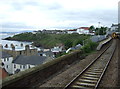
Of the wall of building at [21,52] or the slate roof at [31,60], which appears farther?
the wall of building at [21,52]

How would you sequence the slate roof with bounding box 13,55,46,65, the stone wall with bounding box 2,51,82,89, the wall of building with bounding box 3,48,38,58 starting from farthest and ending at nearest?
the wall of building with bounding box 3,48,38,58 < the slate roof with bounding box 13,55,46,65 < the stone wall with bounding box 2,51,82,89

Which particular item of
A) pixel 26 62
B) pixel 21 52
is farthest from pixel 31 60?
pixel 21 52

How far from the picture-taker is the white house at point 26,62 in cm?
3629

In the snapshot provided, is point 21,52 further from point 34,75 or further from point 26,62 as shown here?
point 34,75

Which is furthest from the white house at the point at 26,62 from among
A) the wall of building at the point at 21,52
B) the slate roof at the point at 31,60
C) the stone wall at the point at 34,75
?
the stone wall at the point at 34,75

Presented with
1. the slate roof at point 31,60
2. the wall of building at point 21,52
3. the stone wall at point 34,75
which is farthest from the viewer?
the wall of building at point 21,52

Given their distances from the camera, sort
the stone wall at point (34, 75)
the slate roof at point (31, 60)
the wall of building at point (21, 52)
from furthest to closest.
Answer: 1. the wall of building at point (21, 52)
2. the slate roof at point (31, 60)
3. the stone wall at point (34, 75)

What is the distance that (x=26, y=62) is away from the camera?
37.8 metres

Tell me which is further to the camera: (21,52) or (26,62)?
(21,52)

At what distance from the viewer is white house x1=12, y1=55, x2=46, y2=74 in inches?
1429

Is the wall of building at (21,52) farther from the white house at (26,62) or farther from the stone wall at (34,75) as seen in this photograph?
the stone wall at (34,75)

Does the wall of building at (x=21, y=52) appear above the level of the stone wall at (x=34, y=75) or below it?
below

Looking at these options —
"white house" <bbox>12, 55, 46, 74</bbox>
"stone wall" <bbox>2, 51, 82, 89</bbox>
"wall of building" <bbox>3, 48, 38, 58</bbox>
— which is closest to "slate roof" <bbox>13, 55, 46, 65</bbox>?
"white house" <bbox>12, 55, 46, 74</bbox>

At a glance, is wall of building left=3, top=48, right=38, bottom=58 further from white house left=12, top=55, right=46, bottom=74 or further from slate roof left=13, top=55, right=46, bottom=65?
slate roof left=13, top=55, right=46, bottom=65
